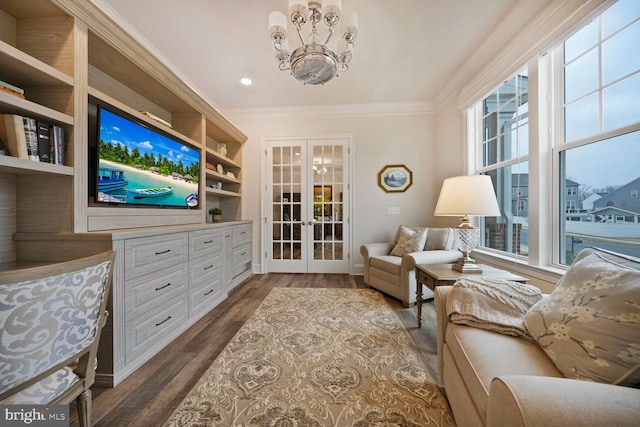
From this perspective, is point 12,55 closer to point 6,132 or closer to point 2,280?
point 6,132

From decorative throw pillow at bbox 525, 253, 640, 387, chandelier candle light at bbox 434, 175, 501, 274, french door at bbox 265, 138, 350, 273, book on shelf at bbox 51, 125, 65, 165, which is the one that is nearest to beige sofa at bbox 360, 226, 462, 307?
chandelier candle light at bbox 434, 175, 501, 274

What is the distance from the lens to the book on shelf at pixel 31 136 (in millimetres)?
1169

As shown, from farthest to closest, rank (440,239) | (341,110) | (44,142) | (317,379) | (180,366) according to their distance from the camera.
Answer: (341,110) < (440,239) < (180,366) < (317,379) < (44,142)

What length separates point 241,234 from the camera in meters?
3.23

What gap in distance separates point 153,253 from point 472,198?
2.40 m

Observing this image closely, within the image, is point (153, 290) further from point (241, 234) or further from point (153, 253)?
point (241, 234)

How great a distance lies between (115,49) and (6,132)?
89cm

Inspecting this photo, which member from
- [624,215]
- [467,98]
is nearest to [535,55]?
[467,98]

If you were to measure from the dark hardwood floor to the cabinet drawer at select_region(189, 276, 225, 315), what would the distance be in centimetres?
10

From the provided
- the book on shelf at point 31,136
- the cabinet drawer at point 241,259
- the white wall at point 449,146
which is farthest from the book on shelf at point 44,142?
the white wall at point 449,146

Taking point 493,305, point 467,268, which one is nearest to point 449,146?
point 467,268

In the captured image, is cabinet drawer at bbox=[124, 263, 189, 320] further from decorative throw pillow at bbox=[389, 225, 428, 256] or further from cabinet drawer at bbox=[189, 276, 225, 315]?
decorative throw pillow at bbox=[389, 225, 428, 256]

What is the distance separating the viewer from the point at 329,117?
359cm

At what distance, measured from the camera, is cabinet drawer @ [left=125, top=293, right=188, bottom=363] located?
1.43 m
